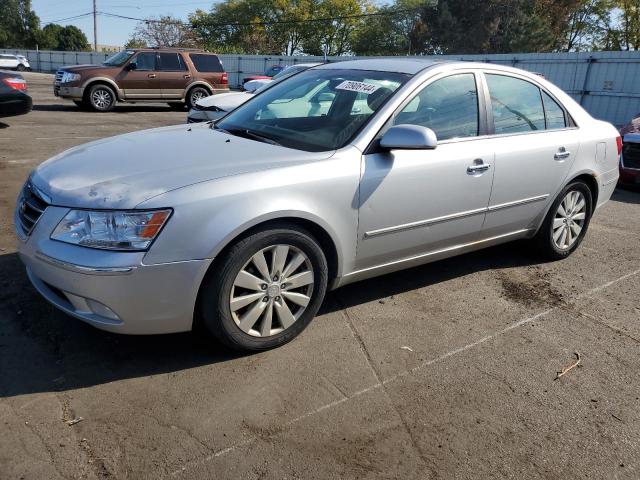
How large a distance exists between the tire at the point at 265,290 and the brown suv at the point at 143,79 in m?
13.5

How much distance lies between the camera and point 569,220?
4832mm

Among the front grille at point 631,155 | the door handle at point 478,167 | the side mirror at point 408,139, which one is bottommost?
the front grille at point 631,155

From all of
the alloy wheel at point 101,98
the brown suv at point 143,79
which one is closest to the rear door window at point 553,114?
the brown suv at point 143,79

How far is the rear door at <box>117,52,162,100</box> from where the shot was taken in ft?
50.2

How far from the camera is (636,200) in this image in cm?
780

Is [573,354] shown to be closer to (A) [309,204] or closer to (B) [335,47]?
(A) [309,204]

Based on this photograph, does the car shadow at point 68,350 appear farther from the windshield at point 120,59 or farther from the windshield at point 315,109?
the windshield at point 120,59

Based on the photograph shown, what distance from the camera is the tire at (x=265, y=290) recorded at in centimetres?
286

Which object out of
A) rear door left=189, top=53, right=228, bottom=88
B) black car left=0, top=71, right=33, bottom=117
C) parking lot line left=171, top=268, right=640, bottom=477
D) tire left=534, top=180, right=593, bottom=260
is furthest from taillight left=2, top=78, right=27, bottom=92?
parking lot line left=171, top=268, right=640, bottom=477

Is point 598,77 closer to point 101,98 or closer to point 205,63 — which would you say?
point 205,63

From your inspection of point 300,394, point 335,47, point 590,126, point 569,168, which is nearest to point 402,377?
point 300,394

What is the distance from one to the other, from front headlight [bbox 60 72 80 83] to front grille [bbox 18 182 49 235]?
1296 centimetres

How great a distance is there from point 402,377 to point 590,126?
3149mm

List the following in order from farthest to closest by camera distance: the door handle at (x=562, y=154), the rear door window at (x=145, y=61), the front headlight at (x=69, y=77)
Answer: the rear door window at (x=145, y=61) → the front headlight at (x=69, y=77) → the door handle at (x=562, y=154)
